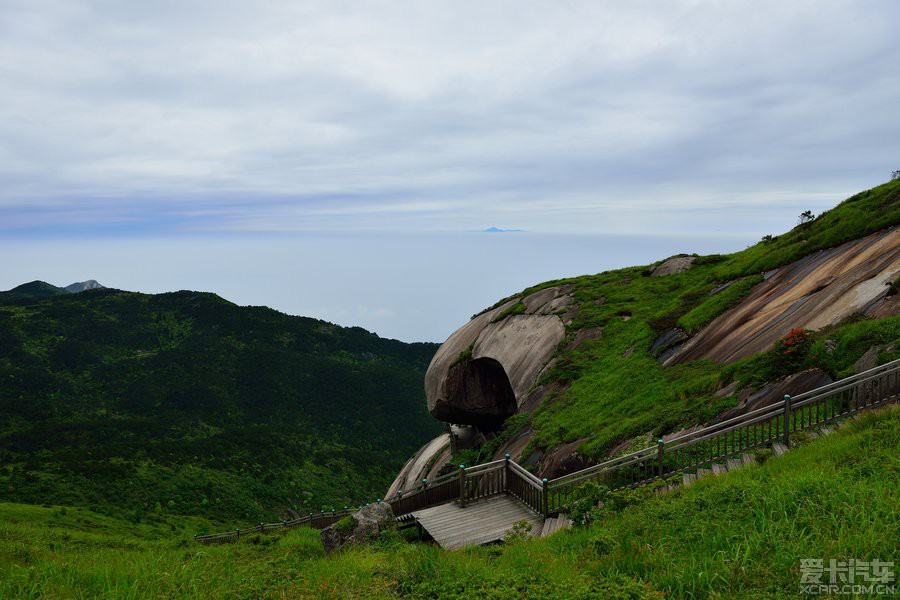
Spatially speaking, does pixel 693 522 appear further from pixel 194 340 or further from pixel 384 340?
pixel 384 340

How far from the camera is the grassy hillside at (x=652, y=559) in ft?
20.8

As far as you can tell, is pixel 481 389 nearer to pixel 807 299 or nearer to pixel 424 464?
pixel 424 464

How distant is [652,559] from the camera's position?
7.04 meters

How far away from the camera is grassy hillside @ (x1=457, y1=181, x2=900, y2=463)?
13.2 metres

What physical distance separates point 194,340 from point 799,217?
129 m

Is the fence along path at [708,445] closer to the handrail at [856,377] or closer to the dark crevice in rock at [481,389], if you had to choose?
the handrail at [856,377]

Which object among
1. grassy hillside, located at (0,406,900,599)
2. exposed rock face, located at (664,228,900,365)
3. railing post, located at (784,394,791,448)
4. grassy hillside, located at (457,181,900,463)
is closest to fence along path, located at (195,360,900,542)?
railing post, located at (784,394,791,448)

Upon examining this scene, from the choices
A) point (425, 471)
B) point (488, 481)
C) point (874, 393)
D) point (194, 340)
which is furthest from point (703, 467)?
point (194, 340)

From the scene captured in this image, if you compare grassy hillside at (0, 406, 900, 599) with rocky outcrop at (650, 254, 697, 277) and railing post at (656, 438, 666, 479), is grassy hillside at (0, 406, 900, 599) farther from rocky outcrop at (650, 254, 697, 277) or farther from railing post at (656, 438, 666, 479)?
rocky outcrop at (650, 254, 697, 277)

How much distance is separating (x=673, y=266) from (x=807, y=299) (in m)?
16.6

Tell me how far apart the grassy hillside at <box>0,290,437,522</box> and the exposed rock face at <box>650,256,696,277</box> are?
152 feet

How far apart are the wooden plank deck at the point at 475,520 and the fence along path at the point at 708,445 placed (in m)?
0.22

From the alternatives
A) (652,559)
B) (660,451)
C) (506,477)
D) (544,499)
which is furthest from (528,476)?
(652,559)

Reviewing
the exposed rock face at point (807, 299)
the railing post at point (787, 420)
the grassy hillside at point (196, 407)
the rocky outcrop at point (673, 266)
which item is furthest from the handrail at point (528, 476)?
the grassy hillside at point (196, 407)
